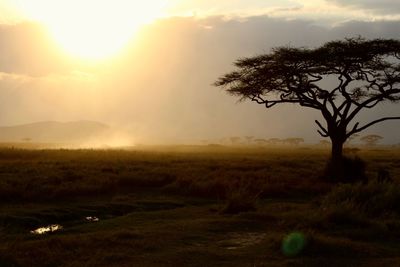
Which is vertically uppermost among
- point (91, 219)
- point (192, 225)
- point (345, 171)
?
point (345, 171)

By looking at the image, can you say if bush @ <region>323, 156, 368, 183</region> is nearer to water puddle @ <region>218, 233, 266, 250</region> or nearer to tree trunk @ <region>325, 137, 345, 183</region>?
tree trunk @ <region>325, 137, 345, 183</region>

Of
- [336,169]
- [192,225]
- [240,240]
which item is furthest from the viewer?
[336,169]

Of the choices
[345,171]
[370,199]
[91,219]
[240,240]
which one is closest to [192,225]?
[240,240]

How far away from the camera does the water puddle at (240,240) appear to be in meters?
12.5

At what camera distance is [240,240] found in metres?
13.2

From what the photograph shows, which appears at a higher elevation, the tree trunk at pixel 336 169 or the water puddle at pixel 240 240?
the tree trunk at pixel 336 169

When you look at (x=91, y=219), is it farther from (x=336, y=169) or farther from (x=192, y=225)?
(x=336, y=169)

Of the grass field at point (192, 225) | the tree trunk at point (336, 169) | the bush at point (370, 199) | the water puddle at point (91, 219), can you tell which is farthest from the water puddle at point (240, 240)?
the tree trunk at point (336, 169)

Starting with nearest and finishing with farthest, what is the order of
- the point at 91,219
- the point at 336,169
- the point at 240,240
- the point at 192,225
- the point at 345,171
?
the point at 240,240, the point at 192,225, the point at 91,219, the point at 345,171, the point at 336,169

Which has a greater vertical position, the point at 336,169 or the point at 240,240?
the point at 336,169

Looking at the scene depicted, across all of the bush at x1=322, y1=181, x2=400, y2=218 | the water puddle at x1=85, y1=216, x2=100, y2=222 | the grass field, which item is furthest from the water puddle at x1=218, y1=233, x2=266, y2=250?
the water puddle at x1=85, y1=216, x2=100, y2=222

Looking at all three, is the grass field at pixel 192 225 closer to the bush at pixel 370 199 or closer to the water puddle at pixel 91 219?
the bush at pixel 370 199

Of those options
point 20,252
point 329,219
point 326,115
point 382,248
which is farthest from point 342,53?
point 20,252

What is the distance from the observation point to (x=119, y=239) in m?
12.8
